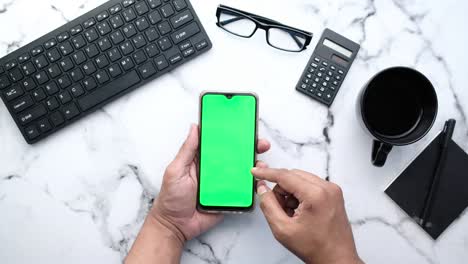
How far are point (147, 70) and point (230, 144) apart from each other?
0.69ft

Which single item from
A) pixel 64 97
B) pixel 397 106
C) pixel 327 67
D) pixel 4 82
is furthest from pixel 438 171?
pixel 4 82

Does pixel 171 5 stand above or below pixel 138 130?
above

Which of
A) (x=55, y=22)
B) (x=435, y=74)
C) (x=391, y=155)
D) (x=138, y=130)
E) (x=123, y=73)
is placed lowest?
(x=391, y=155)

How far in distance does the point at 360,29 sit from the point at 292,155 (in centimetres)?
28

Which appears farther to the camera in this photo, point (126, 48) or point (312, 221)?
point (126, 48)

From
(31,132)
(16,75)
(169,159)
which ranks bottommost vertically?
(169,159)

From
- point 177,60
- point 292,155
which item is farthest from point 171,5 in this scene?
point 292,155

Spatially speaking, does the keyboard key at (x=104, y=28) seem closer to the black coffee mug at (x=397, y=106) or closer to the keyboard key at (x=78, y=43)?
the keyboard key at (x=78, y=43)

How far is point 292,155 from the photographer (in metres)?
0.88

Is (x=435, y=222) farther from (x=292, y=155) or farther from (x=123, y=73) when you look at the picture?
(x=123, y=73)

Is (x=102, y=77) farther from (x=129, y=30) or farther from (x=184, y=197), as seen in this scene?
(x=184, y=197)

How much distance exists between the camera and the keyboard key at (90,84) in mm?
847

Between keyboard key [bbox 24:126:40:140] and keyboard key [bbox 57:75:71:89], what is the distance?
9cm

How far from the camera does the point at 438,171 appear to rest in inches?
34.0
